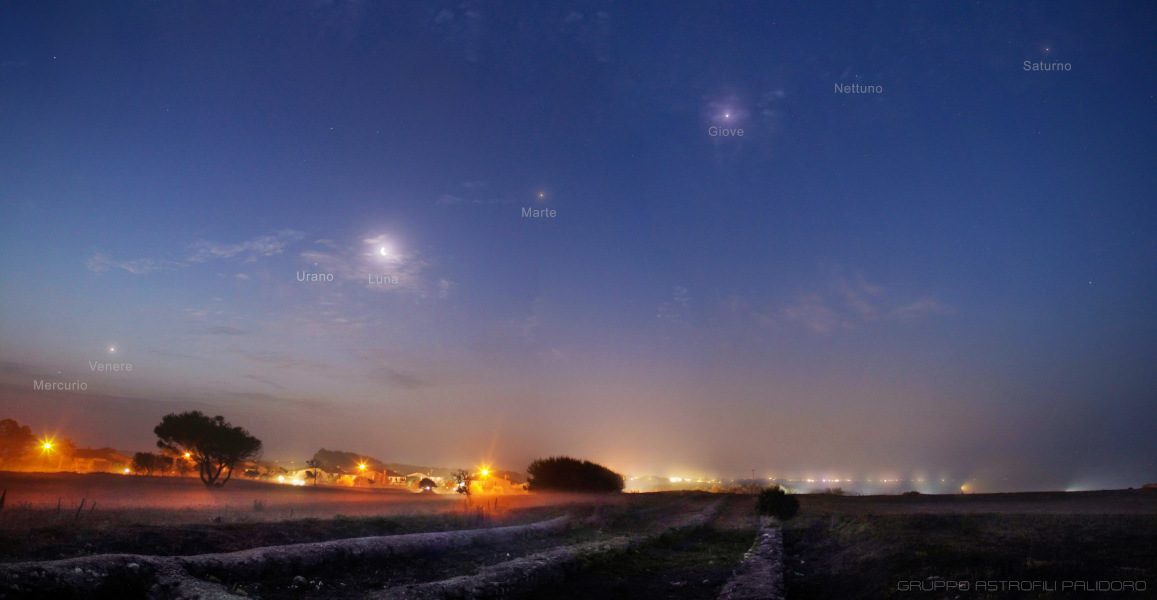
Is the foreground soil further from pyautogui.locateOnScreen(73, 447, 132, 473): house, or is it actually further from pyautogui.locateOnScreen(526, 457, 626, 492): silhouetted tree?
pyautogui.locateOnScreen(73, 447, 132, 473): house

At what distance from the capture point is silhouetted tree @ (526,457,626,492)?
6781 centimetres

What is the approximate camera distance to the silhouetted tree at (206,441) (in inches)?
1971

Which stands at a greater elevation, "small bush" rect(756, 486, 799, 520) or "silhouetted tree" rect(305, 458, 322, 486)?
"small bush" rect(756, 486, 799, 520)

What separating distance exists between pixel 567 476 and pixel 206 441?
3900 cm

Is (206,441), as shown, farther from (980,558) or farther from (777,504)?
(980,558)

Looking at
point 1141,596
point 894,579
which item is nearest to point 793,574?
point 894,579

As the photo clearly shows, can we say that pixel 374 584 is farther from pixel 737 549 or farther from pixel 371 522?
pixel 737 549

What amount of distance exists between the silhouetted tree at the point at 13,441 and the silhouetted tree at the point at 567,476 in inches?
2525

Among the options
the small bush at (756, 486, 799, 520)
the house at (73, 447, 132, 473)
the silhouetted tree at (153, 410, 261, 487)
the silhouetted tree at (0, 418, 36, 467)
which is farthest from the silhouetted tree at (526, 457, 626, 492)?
the silhouetted tree at (0, 418, 36, 467)

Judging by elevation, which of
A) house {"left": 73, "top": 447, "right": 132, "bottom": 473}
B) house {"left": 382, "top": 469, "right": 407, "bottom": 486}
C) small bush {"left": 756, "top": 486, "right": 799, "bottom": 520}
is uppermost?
small bush {"left": 756, "top": 486, "right": 799, "bottom": 520}

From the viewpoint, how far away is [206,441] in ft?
165

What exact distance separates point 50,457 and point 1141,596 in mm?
101745

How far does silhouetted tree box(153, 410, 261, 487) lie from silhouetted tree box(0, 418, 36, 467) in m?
35.9

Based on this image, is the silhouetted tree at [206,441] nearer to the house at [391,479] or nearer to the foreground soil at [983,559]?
the house at [391,479]
